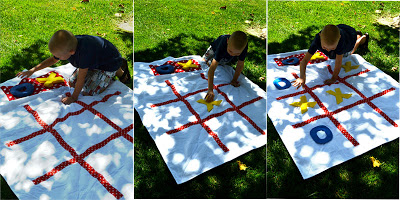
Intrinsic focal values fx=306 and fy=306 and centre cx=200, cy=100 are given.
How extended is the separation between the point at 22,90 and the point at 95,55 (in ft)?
2.83

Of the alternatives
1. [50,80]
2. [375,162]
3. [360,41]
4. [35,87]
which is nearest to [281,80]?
[375,162]

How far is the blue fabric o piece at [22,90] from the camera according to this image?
2844 millimetres

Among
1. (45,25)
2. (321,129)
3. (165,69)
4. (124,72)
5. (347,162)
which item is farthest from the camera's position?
(45,25)

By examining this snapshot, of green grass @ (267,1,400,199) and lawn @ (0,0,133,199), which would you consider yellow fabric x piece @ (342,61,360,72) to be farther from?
lawn @ (0,0,133,199)

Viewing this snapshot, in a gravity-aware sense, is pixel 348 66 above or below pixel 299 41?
below

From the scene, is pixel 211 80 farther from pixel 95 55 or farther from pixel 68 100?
pixel 68 100

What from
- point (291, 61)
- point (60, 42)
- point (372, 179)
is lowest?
point (372, 179)

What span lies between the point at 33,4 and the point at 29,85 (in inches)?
56.5

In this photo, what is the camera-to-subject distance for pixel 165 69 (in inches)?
128

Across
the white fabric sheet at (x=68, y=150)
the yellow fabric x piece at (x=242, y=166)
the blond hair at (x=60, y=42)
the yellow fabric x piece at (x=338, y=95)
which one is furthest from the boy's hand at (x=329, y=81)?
the blond hair at (x=60, y=42)

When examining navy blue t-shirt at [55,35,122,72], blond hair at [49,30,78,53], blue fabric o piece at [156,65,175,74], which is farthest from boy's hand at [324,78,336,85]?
blond hair at [49,30,78,53]

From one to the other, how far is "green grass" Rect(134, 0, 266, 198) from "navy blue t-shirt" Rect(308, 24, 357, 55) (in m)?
0.49

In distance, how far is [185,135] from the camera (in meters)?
2.57

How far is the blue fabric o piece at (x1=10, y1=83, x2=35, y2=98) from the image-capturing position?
2844 mm
